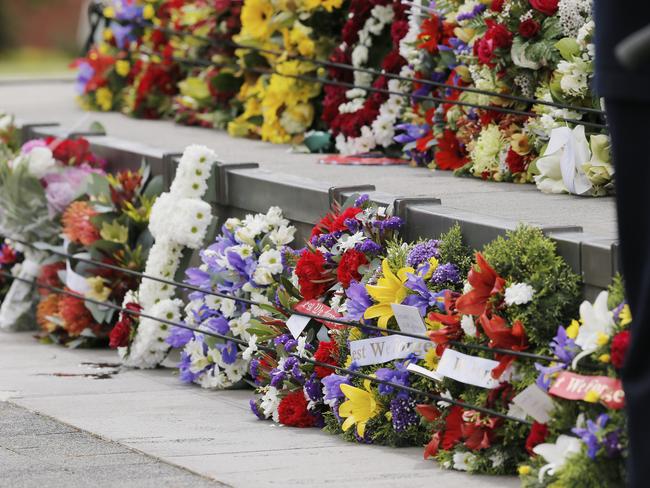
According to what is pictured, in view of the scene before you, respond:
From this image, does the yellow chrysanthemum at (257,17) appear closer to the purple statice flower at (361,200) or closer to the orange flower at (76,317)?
the orange flower at (76,317)

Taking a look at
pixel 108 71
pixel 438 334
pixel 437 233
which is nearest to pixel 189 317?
pixel 437 233

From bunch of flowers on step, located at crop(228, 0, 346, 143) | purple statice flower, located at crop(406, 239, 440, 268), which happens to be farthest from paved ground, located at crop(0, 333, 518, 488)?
bunch of flowers on step, located at crop(228, 0, 346, 143)

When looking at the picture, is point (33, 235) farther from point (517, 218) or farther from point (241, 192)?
point (517, 218)

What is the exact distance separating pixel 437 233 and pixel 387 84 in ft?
9.45

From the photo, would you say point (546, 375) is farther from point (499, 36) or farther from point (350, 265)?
point (499, 36)

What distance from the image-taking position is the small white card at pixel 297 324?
597 centimetres

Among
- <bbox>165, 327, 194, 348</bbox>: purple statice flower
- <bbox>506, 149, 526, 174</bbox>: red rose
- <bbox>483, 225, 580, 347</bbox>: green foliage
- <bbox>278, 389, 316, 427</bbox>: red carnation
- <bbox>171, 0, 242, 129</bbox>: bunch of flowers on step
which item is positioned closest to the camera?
<bbox>483, 225, 580, 347</bbox>: green foliage

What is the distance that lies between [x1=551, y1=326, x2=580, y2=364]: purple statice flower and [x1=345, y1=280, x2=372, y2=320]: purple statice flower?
3.67 ft

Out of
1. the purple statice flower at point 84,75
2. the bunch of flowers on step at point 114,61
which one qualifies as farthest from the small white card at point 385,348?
the purple statice flower at point 84,75

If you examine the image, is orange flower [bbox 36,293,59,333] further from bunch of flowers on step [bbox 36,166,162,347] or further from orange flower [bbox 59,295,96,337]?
orange flower [bbox 59,295,96,337]

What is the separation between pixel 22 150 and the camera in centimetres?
881

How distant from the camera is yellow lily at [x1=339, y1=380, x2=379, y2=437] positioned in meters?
5.45

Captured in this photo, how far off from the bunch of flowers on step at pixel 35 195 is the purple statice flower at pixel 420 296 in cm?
330

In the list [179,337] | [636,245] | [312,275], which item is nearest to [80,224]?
[179,337]
